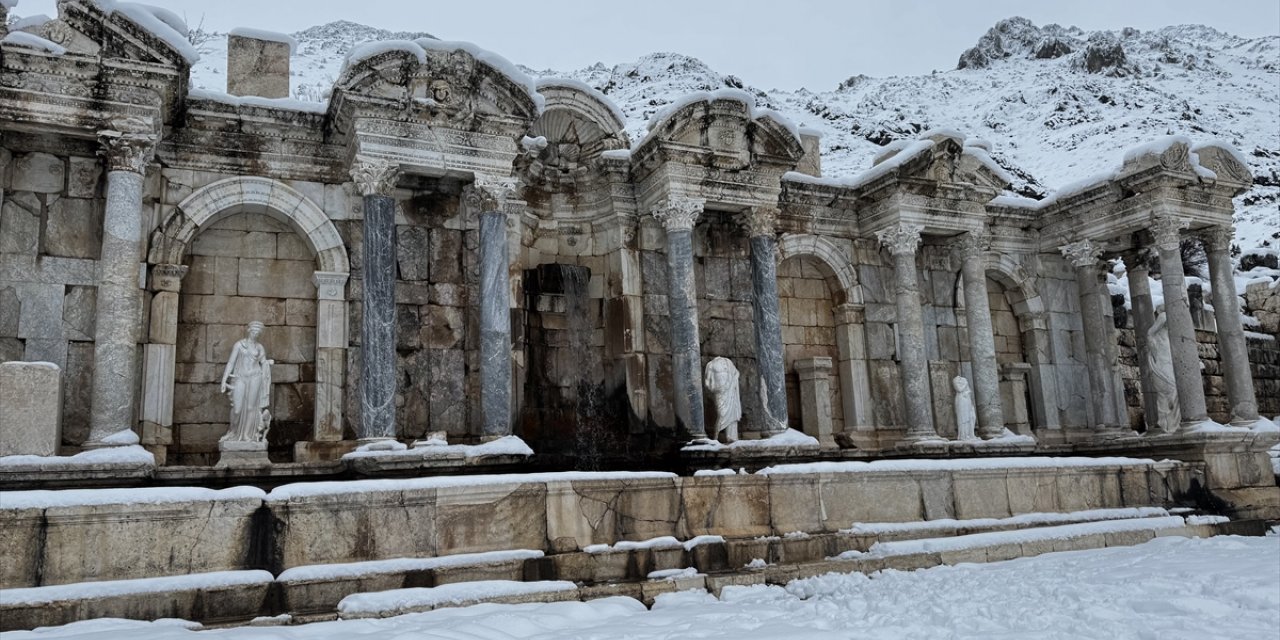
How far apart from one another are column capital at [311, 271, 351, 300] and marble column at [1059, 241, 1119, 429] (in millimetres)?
13334

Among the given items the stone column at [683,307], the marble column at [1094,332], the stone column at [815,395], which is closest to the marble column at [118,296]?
the stone column at [683,307]

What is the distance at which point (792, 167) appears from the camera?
1446 centimetres

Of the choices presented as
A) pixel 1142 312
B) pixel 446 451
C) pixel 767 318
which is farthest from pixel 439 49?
pixel 1142 312

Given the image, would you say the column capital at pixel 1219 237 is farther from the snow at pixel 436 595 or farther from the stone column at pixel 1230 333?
the snow at pixel 436 595

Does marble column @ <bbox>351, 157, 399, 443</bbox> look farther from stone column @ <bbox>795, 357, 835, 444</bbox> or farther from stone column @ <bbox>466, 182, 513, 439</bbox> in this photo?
stone column @ <bbox>795, 357, 835, 444</bbox>

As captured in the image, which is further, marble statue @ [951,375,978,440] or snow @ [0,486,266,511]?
marble statue @ [951,375,978,440]

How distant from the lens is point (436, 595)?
23.6 feet

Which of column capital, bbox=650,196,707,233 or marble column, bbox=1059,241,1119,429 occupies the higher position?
column capital, bbox=650,196,707,233

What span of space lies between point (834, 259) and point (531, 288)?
18.6 ft

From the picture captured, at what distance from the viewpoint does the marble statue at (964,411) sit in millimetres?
15367

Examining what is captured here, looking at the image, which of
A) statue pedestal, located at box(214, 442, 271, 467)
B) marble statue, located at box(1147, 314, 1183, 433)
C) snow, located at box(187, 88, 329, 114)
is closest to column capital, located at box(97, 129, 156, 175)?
snow, located at box(187, 88, 329, 114)

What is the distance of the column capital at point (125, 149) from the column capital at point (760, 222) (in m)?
8.31

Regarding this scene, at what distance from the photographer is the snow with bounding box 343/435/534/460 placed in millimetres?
10539

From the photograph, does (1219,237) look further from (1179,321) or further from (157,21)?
(157,21)
